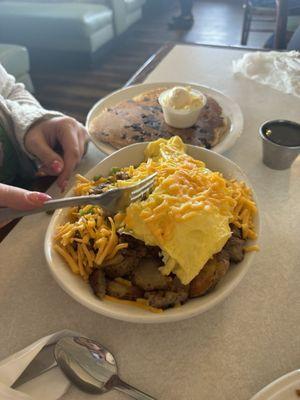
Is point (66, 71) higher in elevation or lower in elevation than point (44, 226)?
lower

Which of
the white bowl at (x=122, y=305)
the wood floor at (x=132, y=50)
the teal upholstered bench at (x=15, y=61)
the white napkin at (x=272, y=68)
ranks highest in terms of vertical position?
the white napkin at (x=272, y=68)

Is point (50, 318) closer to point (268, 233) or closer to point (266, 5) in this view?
point (268, 233)

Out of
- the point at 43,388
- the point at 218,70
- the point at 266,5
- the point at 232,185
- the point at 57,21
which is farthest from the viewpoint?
the point at 57,21

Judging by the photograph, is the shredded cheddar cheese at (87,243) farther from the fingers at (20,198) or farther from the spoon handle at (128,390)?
the spoon handle at (128,390)

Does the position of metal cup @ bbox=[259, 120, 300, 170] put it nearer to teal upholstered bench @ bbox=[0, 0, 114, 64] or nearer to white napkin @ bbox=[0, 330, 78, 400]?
white napkin @ bbox=[0, 330, 78, 400]

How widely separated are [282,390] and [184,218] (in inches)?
14.1

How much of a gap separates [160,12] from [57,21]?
2.56 metres

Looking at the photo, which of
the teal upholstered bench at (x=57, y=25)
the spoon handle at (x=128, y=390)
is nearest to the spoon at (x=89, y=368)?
the spoon handle at (x=128, y=390)

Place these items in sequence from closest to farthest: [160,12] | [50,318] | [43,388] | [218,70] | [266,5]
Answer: [43,388] < [50,318] < [218,70] < [266,5] < [160,12]

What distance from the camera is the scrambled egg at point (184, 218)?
731 mm

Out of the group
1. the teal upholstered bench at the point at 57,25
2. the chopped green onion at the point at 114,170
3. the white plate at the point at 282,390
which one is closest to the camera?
the white plate at the point at 282,390

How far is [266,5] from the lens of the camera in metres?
3.42

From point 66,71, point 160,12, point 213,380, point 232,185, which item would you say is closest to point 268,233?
point 232,185

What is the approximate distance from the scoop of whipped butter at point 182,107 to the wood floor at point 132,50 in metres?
1.96
